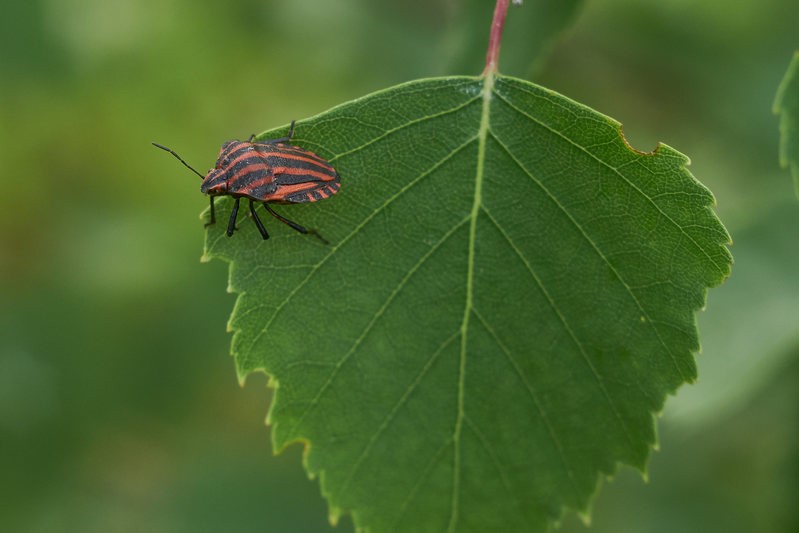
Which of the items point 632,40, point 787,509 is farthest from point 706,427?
point 632,40

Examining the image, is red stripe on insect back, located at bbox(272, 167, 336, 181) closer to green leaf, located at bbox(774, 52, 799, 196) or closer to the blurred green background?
green leaf, located at bbox(774, 52, 799, 196)

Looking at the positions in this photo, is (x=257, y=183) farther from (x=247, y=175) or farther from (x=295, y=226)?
(x=295, y=226)

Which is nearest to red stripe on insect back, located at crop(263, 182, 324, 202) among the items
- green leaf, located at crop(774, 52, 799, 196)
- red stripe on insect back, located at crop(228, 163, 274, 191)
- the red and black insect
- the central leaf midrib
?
the red and black insect

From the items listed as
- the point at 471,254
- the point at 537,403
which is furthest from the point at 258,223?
the point at 537,403

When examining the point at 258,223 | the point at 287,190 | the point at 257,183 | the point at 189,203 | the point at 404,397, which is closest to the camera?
the point at 404,397

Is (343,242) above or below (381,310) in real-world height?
above

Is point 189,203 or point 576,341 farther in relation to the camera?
point 189,203
